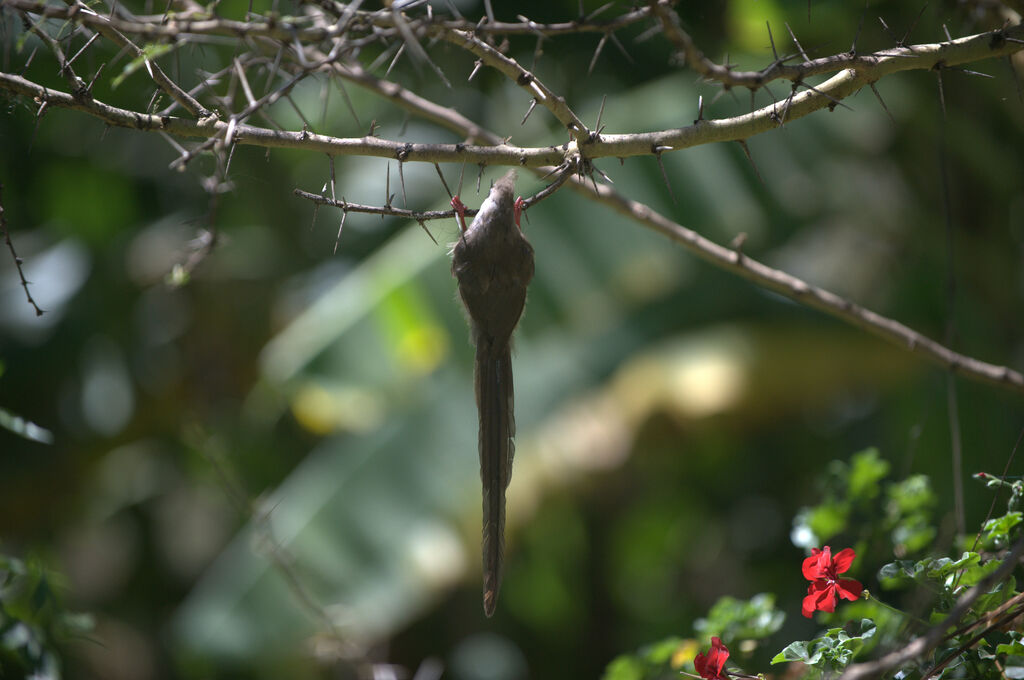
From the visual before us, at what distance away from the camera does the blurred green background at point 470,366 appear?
170 inches

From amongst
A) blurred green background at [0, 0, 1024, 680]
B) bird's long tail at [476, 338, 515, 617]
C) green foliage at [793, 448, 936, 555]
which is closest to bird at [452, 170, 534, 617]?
bird's long tail at [476, 338, 515, 617]

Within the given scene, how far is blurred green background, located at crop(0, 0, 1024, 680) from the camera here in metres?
4.33

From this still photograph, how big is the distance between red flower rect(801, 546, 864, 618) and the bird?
64cm

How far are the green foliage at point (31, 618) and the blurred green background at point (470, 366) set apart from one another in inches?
23.7

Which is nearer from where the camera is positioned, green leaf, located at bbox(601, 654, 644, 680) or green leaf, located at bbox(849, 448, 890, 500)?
green leaf, located at bbox(601, 654, 644, 680)

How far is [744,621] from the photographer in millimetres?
2264

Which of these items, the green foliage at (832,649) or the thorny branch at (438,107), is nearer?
the thorny branch at (438,107)

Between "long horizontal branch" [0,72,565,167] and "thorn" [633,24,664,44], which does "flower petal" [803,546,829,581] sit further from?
"thorn" [633,24,664,44]

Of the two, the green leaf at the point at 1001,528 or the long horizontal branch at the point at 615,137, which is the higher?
the long horizontal branch at the point at 615,137

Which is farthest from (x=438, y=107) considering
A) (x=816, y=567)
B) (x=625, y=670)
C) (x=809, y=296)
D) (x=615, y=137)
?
(x=625, y=670)

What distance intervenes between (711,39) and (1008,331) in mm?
2261

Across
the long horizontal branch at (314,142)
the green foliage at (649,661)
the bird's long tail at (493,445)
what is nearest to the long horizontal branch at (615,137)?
the long horizontal branch at (314,142)

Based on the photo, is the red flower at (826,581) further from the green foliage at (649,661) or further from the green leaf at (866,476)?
the green leaf at (866,476)

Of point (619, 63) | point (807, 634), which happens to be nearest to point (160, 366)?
point (619, 63)
